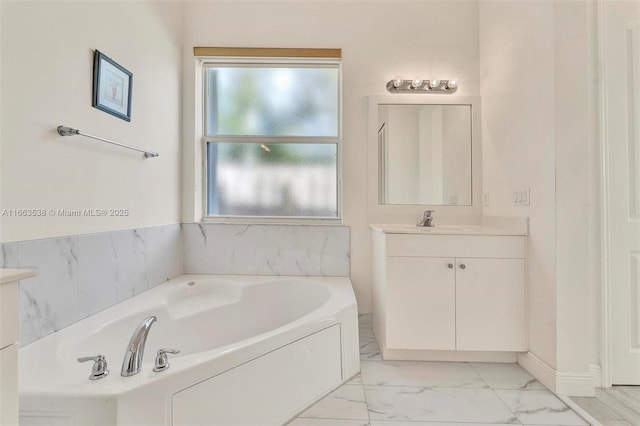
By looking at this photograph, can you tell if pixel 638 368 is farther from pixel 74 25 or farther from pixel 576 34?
pixel 74 25

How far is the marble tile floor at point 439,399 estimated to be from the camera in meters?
1.38

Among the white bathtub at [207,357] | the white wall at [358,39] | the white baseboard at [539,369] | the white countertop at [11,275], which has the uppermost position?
the white wall at [358,39]

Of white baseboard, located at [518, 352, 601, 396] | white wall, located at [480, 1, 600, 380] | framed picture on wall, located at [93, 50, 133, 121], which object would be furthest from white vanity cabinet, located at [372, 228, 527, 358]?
framed picture on wall, located at [93, 50, 133, 121]

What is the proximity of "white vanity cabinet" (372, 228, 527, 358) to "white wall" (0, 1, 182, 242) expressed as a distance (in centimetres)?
160

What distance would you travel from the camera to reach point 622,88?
1605 mm

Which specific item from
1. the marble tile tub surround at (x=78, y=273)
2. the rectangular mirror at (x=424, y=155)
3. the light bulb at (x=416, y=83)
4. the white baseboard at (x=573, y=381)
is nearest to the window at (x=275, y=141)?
the rectangular mirror at (x=424, y=155)

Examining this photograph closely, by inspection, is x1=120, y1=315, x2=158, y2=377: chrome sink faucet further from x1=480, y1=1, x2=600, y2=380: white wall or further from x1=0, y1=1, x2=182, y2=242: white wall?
x1=480, y1=1, x2=600, y2=380: white wall

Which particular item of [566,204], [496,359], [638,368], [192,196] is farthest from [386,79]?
[638,368]

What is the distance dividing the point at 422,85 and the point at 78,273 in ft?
8.38

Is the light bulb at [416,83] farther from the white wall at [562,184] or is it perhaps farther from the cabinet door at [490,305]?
the cabinet door at [490,305]

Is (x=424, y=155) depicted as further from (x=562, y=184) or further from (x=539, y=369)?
(x=539, y=369)

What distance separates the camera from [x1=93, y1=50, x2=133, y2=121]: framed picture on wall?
149 cm

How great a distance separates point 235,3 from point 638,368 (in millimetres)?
3595

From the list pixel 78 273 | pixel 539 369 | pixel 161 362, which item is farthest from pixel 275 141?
pixel 539 369
